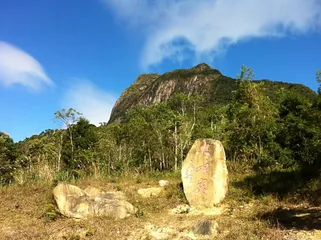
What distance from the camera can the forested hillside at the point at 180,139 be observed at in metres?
10.7

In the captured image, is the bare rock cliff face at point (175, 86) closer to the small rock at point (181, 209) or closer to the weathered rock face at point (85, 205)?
the small rock at point (181, 209)

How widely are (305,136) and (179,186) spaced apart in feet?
15.6

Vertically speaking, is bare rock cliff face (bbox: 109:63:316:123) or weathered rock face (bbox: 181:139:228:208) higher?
bare rock cliff face (bbox: 109:63:316:123)

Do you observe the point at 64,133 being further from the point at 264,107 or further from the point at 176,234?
the point at 176,234

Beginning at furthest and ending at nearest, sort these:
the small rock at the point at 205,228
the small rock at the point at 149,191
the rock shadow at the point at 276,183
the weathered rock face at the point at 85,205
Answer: the small rock at the point at 149,191
the rock shadow at the point at 276,183
the weathered rock face at the point at 85,205
the small rock at the point at 205,228

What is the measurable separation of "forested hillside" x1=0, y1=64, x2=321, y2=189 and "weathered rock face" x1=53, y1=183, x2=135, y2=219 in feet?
11.0

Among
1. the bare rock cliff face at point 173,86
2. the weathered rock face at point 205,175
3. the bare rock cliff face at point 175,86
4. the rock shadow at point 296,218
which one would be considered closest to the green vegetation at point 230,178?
the rock shadow at point 296,218

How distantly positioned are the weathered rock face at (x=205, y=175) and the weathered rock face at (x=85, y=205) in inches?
58.6

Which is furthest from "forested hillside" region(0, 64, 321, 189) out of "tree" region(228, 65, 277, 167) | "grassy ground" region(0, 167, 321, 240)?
"grassy ground" region(0, 167, 321, 240)

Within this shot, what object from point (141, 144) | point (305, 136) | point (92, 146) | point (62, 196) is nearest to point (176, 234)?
point (62, 196)

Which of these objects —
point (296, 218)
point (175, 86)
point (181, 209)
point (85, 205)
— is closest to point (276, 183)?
point (296, 218)

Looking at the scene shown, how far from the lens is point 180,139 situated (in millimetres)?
16578

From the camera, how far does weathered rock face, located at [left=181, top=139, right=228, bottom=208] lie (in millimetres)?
7594

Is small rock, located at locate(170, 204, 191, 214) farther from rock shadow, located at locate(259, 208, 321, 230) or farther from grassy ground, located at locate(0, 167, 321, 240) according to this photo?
Answer: rock shadow, located at locate(259, 208, 321, 230)
